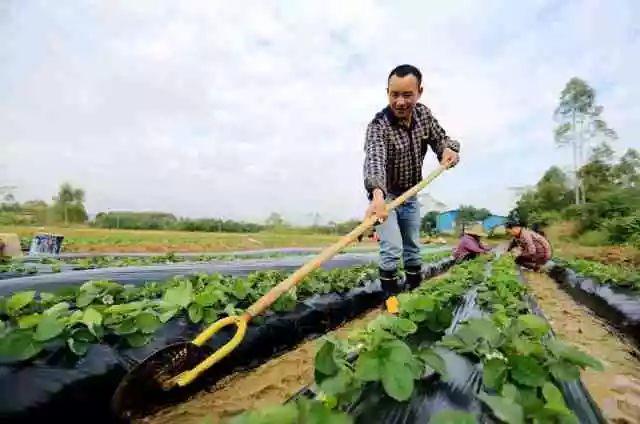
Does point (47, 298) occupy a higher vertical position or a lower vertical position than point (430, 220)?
lower

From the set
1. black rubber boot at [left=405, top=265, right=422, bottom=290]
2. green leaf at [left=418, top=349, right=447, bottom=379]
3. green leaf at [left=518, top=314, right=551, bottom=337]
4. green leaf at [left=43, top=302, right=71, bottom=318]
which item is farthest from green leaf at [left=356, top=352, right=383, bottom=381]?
black rubber boot at [left=405, top=265, right=422, bottom=290]

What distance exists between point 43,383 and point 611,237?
1929 cm

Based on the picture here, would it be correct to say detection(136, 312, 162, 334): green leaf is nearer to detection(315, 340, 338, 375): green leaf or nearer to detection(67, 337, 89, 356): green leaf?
detection(67, 337, 89, 356): green leaf

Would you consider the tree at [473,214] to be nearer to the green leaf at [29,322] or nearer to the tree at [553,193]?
the tree at [553,193]

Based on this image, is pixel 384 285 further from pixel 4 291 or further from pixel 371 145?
pixel 4 291

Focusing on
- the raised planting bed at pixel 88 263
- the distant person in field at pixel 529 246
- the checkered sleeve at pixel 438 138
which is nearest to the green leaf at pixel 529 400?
the checkered sleeve at pixel 438 138

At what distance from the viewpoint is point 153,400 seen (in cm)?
181

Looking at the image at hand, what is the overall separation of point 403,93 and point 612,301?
321 centimetres

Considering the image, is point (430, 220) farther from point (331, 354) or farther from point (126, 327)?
point (331, 354)

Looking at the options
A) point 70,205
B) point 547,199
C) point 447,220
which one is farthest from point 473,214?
point 70,205

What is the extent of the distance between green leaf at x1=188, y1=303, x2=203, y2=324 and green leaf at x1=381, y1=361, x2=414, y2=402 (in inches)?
57.1

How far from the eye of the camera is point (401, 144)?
10.4 ft

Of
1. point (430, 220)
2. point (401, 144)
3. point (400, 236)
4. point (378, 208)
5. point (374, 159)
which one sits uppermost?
point (430, 220)

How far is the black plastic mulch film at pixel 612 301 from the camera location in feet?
12.0
